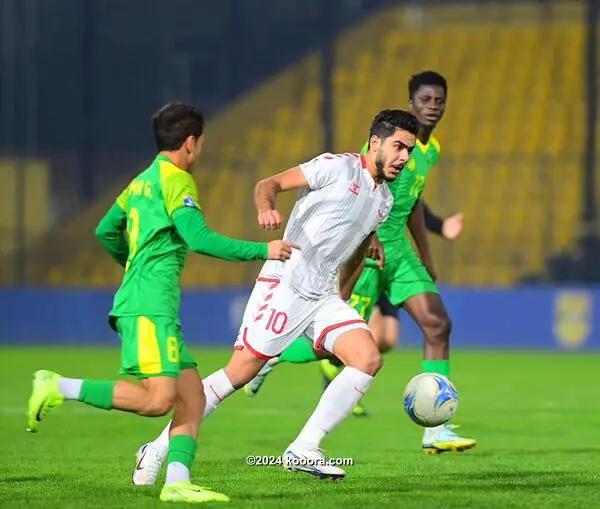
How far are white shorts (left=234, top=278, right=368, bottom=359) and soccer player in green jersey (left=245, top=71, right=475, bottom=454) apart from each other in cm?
177

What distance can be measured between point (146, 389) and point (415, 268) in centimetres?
362

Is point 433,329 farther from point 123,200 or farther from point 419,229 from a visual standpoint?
point 123,200

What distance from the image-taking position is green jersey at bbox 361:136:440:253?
1027cm

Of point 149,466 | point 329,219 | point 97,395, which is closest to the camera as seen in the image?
point 97,395

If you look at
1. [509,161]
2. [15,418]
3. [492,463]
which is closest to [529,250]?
[509,161]

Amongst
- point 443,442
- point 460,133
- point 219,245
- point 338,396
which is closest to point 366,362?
point 338,396

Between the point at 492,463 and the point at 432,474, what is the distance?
73cm

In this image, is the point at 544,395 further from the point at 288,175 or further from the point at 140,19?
the point at 140,19

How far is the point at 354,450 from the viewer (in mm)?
10031

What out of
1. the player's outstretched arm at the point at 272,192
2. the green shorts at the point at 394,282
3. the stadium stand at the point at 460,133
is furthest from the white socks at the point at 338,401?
the stadium stand at the point at 460,133

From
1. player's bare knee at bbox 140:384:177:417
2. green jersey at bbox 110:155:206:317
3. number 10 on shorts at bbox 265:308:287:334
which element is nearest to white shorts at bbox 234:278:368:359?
number 10 on shorts at bbox 265:308:287:334

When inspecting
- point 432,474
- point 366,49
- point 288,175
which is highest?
point 366,49

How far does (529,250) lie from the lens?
25016 mm

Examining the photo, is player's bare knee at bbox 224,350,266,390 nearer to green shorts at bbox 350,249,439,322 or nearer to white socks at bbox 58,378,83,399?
white socks at bbox 58,378,83,399
